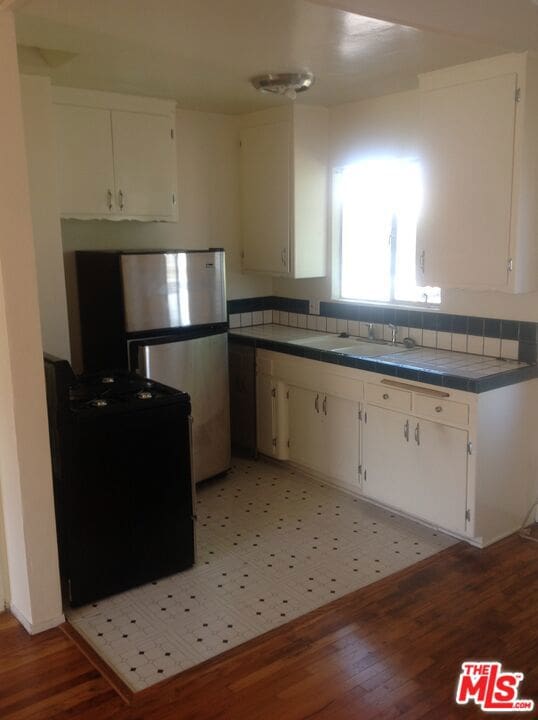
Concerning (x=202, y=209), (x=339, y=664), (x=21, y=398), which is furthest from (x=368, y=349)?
(x=21, y=398)

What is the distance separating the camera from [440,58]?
3207 millimetres

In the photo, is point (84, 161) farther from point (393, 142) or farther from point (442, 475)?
point (442, 475)

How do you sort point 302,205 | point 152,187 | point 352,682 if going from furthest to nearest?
point 302,205 → point 152,187 → point 352,682

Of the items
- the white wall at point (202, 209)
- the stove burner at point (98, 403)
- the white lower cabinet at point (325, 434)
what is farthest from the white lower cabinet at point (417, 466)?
the white wall at point (202, 209)

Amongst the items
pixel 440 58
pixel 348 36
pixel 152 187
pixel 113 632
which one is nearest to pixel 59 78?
pixel 152 187

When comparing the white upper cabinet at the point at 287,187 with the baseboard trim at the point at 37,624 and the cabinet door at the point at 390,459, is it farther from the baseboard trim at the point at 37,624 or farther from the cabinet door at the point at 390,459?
the baseboard trim at the point at 37,624

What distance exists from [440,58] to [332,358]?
1654 mm

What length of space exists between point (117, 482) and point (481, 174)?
7.43 feet

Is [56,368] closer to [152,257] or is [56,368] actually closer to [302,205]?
[152,257]

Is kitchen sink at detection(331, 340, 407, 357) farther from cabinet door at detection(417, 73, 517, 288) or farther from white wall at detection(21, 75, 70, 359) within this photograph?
white wall at detection(21, 75, 70, 359)

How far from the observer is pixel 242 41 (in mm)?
2875

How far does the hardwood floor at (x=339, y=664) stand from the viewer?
2.27 metres

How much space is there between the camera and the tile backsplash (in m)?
3.56

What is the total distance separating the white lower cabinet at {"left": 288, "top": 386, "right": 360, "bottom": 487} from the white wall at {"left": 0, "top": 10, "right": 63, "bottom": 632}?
181 cm
